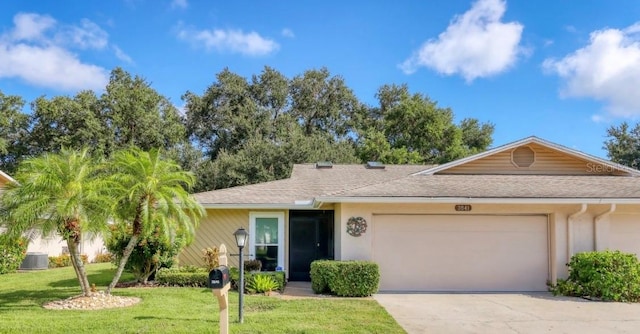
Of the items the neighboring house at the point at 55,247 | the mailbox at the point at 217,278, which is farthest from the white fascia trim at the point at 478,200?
the neighboring house at the point at 55,247

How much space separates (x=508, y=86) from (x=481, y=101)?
13.2 feet

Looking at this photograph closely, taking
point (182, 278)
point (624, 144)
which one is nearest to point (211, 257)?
point (182, 278)

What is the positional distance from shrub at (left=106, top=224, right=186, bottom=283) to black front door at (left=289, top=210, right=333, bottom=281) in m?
3.29

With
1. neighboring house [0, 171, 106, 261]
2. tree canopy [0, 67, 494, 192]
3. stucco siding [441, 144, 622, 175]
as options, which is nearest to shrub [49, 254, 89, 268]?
neighboring house [0, 171, 106, 261]

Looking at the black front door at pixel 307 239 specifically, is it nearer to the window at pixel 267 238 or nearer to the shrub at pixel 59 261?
the window at pixel 267 238

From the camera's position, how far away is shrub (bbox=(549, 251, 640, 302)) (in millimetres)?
10633

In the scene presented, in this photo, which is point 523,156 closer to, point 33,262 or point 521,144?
point 521,144

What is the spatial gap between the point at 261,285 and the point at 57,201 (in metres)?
4.65

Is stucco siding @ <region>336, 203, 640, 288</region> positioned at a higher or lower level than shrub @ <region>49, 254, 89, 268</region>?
higher

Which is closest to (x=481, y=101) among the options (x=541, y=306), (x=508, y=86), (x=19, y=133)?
(x=508, y=86)

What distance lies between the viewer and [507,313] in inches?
355

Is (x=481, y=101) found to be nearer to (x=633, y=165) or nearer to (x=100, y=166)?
(x=633, y=165)

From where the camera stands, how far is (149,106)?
3303cm

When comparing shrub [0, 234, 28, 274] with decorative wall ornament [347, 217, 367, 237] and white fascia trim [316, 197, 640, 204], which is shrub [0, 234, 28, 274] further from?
white fascia trim [316, 197, 640, 204]
